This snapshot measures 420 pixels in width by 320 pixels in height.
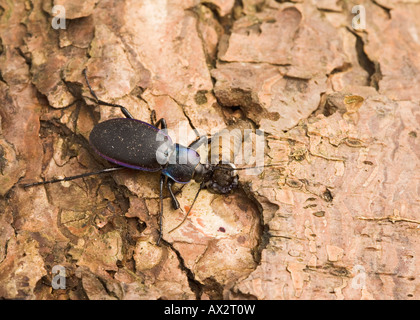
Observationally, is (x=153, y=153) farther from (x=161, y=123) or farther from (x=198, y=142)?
(x=198, y=142)

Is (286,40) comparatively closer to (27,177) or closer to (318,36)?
(318,36)

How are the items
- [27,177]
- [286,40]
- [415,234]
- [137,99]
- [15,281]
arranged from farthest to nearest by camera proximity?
[286,40], [137,99], [27,177], [415,234], [15,281]

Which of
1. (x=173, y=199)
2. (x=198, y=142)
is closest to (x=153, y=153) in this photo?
(x=198, y=142)

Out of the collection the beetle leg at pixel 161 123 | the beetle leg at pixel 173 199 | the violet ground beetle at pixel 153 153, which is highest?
the beetle leg at pixel 161 123

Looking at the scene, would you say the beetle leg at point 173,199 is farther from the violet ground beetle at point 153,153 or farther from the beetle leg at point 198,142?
the beetle leg at point 198,142

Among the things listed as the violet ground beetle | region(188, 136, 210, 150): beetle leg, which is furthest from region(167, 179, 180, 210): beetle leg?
region(188, 136, 210, 150): beetle leg

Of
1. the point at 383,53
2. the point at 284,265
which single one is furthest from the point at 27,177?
the point at 383,53

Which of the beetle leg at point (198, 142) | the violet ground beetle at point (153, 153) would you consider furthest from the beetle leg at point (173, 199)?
→ the beetle leg at point (198, 142)

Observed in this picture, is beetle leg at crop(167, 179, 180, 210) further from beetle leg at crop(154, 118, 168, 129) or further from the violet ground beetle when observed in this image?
beetle leg at crop(154, 118, 168, 129)
